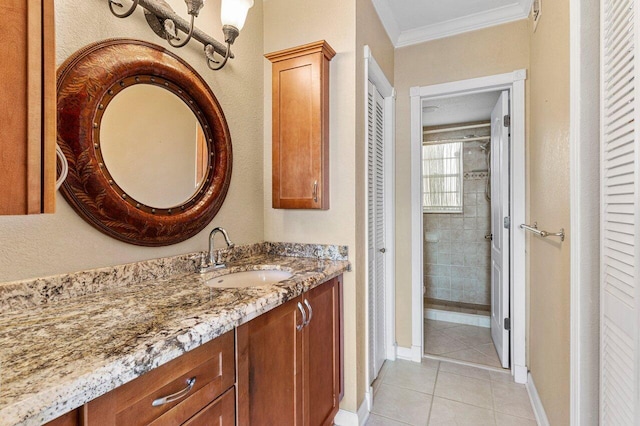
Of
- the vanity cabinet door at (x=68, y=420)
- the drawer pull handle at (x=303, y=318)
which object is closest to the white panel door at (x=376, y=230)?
the drawer pull handle at (x=303, y=318)

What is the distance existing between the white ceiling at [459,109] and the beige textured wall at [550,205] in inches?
33.1

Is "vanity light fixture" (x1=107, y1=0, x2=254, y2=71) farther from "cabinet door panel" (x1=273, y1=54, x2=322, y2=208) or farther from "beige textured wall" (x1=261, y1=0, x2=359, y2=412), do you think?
"beige textured wall" (x1=261, y1=0, x2=359, y2=412)

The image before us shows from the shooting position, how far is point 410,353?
2.52 metres

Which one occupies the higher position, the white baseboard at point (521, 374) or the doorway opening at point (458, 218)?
the doorway opening at point (458, 218)

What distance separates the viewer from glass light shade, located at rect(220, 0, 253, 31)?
1.34m

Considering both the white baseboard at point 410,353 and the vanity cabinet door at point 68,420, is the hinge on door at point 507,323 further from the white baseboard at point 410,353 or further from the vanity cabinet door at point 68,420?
the vanity cabinet door at point 68,420

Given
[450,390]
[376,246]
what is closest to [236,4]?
[376,246]

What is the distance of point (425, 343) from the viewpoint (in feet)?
9.31

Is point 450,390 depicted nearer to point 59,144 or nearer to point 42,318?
point 42,318

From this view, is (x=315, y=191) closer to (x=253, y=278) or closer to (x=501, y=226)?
(x=253, y=278)

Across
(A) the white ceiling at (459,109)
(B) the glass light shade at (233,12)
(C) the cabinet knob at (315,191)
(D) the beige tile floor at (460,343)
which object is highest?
(A) the white ceiling at (459,109)

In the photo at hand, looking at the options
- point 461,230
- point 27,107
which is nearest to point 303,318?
point 27,107

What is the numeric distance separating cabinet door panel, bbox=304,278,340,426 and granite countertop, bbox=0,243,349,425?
0.55 ft

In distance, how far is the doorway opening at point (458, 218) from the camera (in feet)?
10.8
